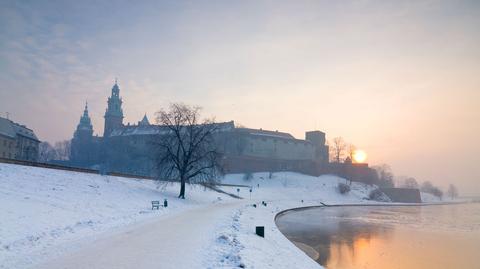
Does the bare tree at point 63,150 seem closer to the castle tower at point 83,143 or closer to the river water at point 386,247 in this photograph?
the castle tower at point 83,143

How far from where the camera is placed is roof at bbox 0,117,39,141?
8062 cm

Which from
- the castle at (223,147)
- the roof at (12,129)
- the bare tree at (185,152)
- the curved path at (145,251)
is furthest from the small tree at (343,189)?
the curved path at (145,251)

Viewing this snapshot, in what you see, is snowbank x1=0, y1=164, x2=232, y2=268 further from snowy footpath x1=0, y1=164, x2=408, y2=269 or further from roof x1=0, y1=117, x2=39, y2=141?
roof x1=0, y1=117, x2=39, y2=141

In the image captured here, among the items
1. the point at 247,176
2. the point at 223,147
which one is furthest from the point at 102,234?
the point at 223,147

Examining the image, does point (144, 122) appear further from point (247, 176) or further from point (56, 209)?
point (56, 209)

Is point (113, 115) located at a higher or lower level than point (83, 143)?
higher

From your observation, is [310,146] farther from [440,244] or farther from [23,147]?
[440,244]

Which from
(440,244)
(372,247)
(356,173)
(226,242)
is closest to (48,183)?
(226,242)

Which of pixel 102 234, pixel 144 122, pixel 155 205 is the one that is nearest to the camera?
pixel 102 234

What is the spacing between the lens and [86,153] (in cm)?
13850

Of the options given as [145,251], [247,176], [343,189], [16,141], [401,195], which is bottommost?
[401,195]

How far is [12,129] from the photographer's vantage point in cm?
8475

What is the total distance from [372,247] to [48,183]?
82.3ft

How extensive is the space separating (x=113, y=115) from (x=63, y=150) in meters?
56.3
